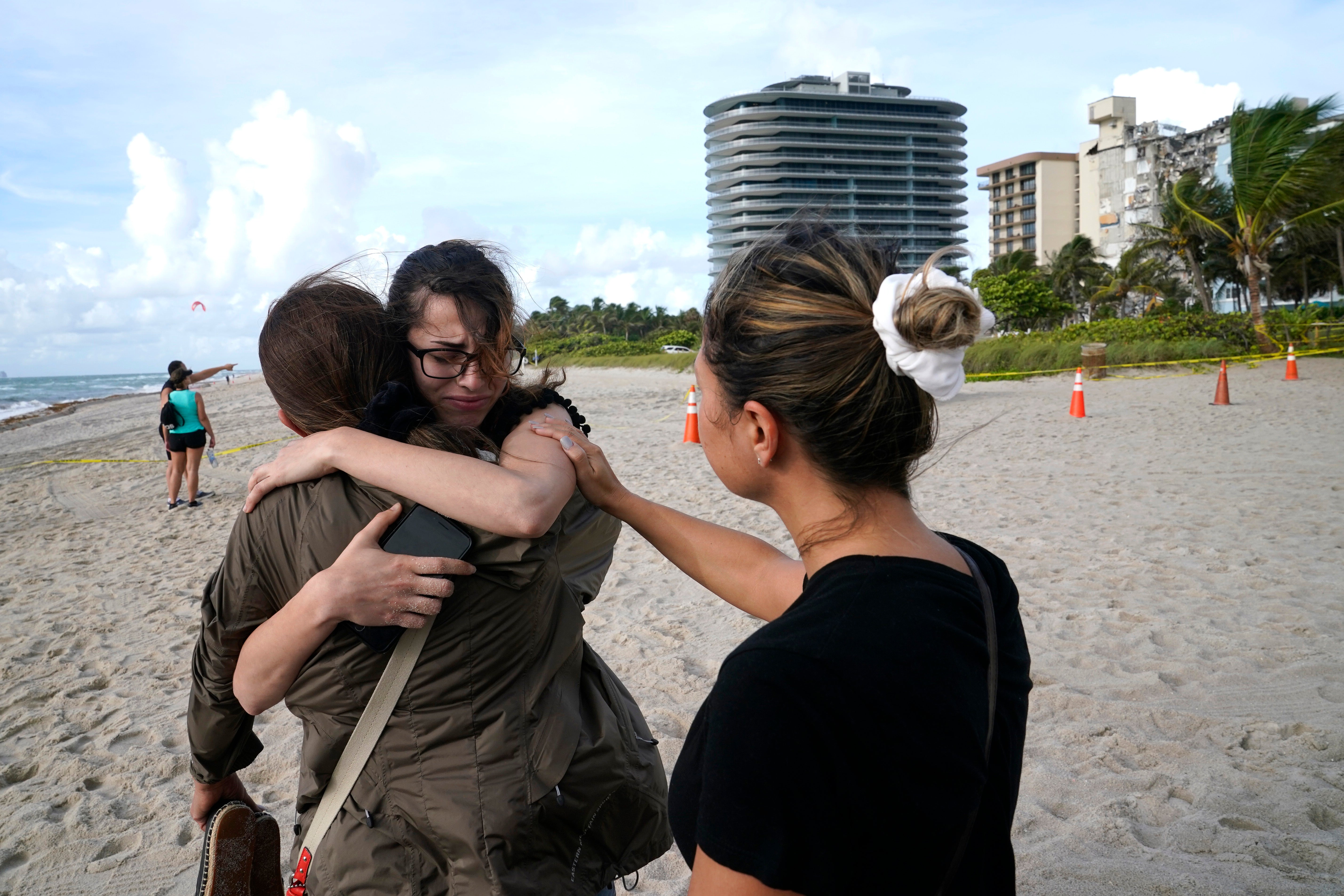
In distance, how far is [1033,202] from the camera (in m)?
93.3

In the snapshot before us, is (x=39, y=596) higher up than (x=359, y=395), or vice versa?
(x=359, y=395)

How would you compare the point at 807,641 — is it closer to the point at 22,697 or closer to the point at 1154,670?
the point at 1154,670

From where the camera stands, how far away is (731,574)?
69.9 inches

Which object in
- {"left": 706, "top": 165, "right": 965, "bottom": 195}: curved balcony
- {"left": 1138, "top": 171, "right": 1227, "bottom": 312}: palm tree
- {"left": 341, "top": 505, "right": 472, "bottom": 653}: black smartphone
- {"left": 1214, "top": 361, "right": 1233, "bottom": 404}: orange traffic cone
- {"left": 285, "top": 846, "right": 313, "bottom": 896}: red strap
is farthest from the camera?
{"left": 706, "top": 165, "right": 965, "bottom": 195}: curved balcony

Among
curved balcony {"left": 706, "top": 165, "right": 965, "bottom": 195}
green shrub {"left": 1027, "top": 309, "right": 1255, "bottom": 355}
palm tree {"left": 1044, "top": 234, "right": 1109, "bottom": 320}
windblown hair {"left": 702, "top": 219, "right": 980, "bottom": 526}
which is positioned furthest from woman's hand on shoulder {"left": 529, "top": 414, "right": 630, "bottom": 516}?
curved balcony {"left": 706, "top": 165, "right": 965, "bottom": 195}

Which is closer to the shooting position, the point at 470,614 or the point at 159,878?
the point at 470,614

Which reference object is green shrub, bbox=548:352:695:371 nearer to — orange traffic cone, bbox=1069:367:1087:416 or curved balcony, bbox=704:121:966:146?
orange traffic cone, bbox=1069:367:1087:416

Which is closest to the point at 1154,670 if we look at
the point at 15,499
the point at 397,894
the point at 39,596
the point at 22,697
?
the point at 397,894

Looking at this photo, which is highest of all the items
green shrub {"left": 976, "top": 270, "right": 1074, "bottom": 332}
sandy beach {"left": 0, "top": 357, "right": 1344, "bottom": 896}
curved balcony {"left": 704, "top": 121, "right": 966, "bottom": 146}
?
curved balcony {"left": 704, "top": 121, "right": 966, "bottom": 146}

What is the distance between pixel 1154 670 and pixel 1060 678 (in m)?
0.50

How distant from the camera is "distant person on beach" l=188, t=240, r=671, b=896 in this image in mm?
1339

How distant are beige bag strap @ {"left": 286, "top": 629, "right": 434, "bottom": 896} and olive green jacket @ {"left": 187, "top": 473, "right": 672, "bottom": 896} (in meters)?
0.01

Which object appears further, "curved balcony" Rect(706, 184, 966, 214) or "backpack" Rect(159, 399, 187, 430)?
"curved balcony" Rect(706, 184, 966, 214)

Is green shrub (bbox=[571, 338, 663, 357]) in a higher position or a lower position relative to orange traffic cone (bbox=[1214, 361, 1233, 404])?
higher
